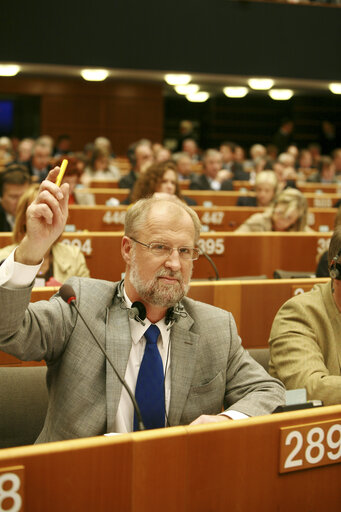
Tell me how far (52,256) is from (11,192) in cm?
→ 149

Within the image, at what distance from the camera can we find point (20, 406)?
2012 mm

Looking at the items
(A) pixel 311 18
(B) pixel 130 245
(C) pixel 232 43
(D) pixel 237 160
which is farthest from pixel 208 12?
(B) pixel 130 245

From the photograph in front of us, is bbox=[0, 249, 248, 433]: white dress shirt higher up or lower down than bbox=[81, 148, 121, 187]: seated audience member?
lower down

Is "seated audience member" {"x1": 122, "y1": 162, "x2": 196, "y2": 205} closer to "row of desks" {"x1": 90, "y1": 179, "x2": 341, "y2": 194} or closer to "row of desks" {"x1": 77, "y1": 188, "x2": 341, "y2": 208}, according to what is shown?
"row of desks" {"x1": 77, "y1": 188, "x2": 341, "y2": 208}

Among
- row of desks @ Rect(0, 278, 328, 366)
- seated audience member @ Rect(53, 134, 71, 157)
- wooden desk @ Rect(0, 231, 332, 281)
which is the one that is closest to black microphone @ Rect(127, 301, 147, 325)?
row of desks @ Rect(0, 278, 328, 366)

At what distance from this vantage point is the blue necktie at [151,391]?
5.46 ft

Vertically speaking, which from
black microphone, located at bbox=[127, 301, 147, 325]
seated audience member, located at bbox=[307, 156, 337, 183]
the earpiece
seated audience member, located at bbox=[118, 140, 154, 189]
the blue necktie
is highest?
seated audience member, located at bbox=[307, 156, 337, 183]

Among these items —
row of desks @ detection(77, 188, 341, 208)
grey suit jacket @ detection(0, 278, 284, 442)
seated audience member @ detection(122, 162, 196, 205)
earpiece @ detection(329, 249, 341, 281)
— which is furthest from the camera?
row of desks @ detection(77, 188, 341, 208)

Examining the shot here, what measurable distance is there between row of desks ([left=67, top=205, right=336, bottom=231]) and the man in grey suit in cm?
271

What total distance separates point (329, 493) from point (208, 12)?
30.8 ft

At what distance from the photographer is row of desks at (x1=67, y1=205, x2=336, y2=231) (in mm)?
5113

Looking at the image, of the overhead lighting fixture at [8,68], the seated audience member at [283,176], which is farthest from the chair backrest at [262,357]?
the overhead lighting fixture at [8,68]

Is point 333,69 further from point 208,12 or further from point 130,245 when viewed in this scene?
point 130,245

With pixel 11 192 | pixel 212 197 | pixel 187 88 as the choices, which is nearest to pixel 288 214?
pixel 11 192
